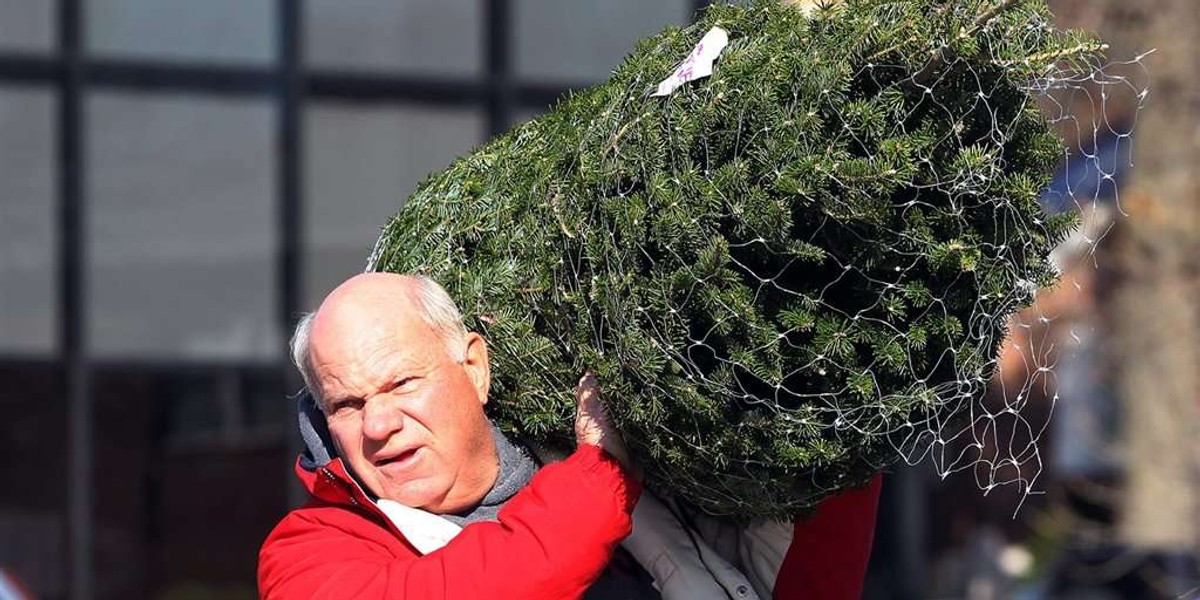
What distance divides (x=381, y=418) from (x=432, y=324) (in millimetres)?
165

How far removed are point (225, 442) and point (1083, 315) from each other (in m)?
4.01

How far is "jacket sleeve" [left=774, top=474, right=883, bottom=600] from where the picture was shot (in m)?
2.40

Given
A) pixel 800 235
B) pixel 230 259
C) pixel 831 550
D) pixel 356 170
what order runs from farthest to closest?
pixel 356 170
pixel 230 259
pixel 831 550
pixel 800 235

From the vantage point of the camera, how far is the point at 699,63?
80.0 inches

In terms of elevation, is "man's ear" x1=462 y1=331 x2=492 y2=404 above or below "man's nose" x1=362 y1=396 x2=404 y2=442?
above

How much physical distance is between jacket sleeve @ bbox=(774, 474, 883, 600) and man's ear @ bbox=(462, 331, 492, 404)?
51 centimetres

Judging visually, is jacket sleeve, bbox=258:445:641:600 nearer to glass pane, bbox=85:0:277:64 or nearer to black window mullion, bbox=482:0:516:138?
glass pane, bbox=85:0:277:64

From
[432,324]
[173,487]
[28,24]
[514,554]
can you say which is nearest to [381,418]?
[432,324]

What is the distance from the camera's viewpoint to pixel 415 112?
7.92 meters

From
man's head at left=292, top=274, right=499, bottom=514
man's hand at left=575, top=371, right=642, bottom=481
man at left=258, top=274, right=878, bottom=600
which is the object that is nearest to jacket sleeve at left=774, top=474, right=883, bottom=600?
man at left=258, top=274, right=878, bottom=600

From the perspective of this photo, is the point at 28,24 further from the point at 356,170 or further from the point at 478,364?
the point at 478,364

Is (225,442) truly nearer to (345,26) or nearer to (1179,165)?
(345,26)

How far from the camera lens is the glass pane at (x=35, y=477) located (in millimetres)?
7316

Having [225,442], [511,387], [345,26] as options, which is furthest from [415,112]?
[511,387]
